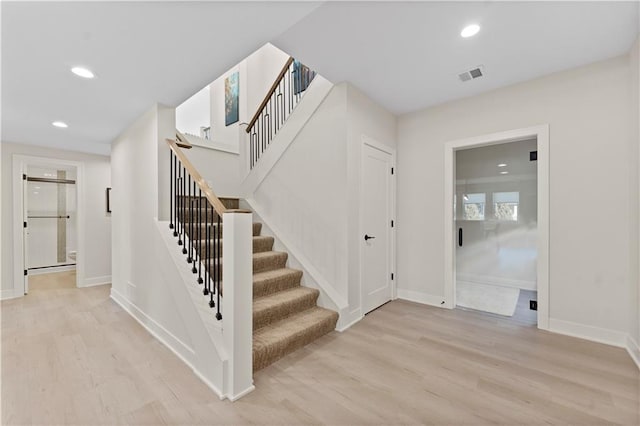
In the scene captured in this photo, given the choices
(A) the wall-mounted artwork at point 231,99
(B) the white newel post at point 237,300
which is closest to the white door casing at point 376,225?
(B) the white newel post at point 237,300

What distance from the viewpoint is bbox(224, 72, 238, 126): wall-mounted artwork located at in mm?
5922

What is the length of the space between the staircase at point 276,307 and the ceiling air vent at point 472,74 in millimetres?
2762

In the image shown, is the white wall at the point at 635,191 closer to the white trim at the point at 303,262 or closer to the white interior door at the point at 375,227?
the white interior door at the point at 375,227

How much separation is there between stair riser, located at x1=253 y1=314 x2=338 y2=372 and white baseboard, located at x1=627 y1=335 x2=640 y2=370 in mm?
2466

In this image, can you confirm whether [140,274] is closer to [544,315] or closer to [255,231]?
[255,231]

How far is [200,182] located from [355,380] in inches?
76.6

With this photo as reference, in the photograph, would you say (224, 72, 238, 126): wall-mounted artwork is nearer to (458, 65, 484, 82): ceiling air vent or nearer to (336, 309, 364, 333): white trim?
(458, 65, 484, 82): ceiling air vent

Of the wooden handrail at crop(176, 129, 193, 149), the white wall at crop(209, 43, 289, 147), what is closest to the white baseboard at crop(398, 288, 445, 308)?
the wooden handrail at crop(176, 129, 193, 149)

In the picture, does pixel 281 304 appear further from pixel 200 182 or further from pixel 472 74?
pixel 472 74

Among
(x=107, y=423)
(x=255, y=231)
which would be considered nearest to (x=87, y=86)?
(x=255, y=231)

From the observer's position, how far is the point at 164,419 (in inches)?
65.2

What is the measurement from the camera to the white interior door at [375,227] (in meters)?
3.28

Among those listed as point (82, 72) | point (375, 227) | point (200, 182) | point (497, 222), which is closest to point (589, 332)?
point (375, 227)

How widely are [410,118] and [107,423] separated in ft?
13.9
